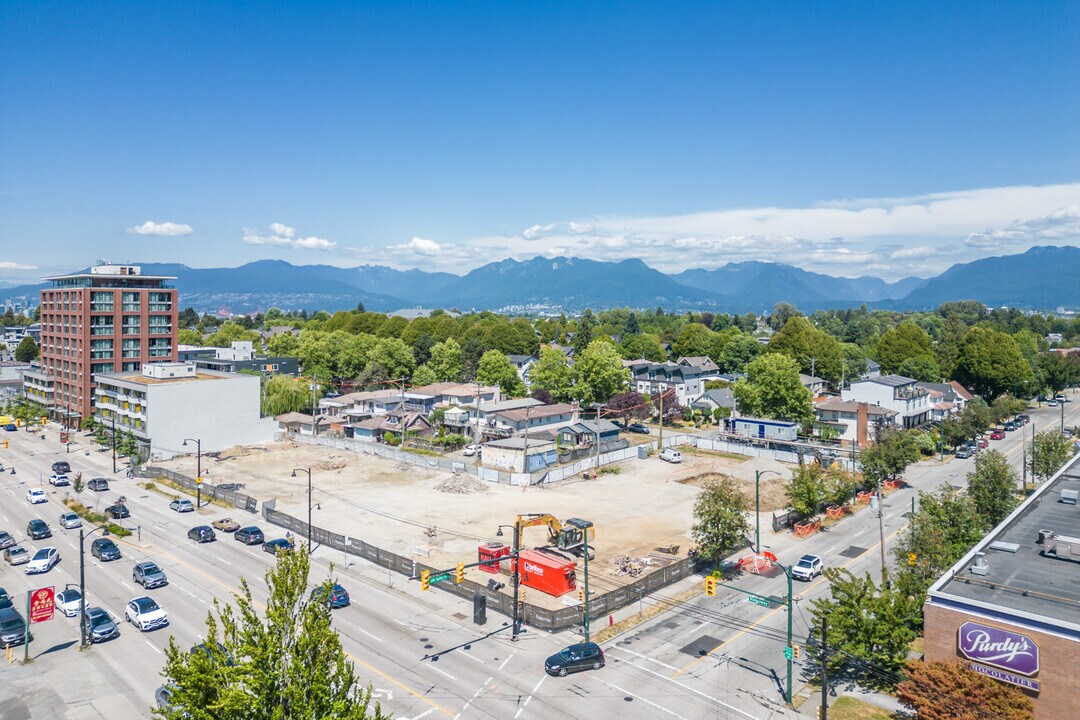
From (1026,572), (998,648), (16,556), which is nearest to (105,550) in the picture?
(16,556)

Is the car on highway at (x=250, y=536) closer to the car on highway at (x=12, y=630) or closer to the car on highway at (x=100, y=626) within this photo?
the car on highway at (x=100, y=626)

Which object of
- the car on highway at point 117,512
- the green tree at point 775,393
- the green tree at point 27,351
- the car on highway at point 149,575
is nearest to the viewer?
the car on highway at point 149,575

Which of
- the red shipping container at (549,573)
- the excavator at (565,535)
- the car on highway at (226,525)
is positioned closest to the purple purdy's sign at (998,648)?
the red shipping container at (549,573)

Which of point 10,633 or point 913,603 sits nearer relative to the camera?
point 913,603

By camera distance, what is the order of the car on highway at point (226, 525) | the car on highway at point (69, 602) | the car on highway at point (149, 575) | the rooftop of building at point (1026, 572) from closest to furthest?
1. the rooftop of building at point (1026, 572)
2. the car on highway at point (69, 602)
3. the car on highway at point (149, 575)
4. the car on highway at point (226, 525)

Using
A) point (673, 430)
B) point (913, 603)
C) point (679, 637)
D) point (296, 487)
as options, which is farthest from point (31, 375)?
point (913, 603)

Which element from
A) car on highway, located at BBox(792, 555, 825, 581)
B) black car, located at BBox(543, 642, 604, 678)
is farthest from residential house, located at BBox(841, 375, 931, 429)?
black car, located at BBox(543, 642, 604, 678)

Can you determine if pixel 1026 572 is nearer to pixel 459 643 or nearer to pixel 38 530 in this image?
pixel 459 643

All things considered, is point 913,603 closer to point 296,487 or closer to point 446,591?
point 446,591
